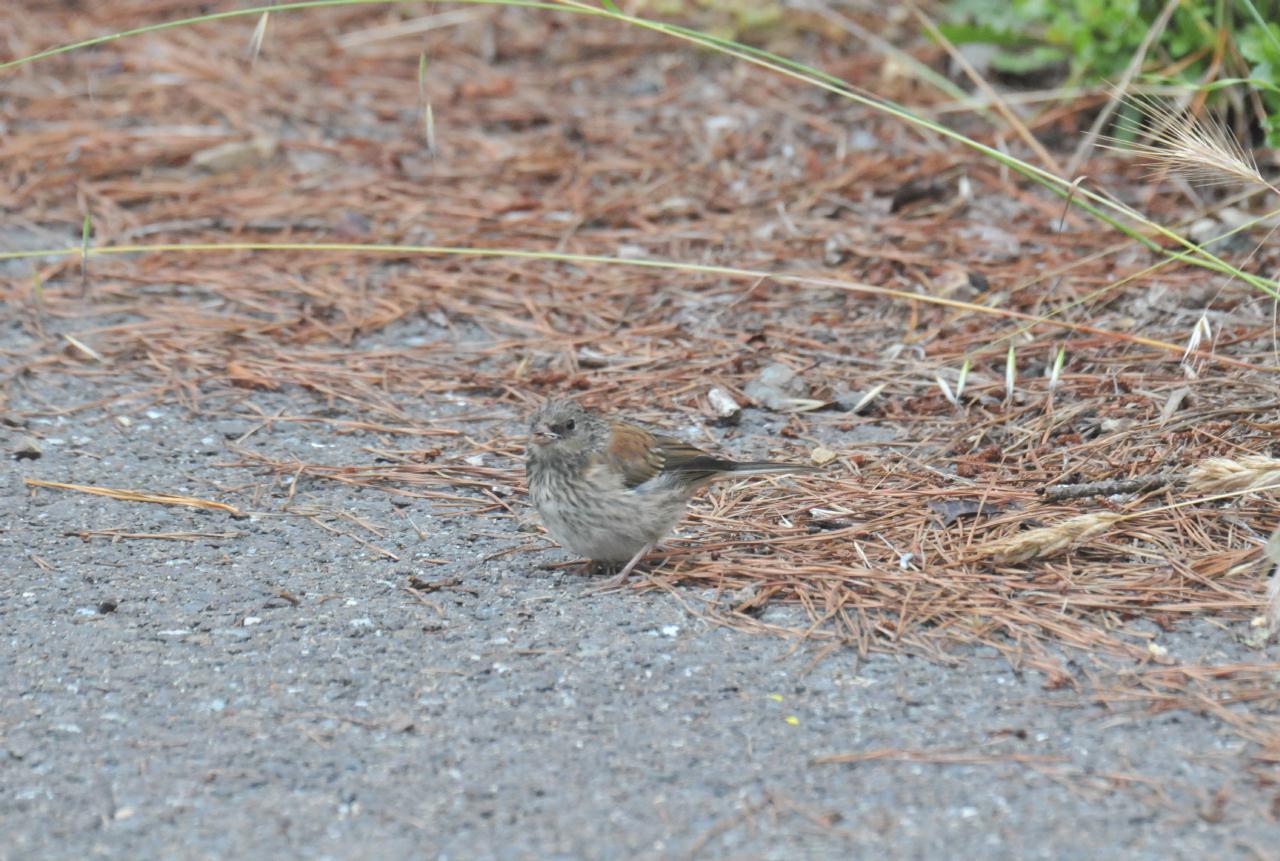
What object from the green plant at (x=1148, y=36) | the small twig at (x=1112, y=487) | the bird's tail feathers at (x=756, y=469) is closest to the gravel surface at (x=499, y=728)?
the bird's tail feathers at (x=756, y=469)

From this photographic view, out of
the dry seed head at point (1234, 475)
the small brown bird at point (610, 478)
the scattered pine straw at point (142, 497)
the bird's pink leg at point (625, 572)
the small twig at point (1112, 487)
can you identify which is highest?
the dry seed head at point (1234, 475)

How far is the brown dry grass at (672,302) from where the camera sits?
395cm

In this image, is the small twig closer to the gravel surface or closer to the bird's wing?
the gravel surface

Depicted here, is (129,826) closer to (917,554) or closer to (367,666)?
(367,666)

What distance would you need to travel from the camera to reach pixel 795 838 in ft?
9.29

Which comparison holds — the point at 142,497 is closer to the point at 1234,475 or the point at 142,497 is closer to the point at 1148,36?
the point at 1234,475

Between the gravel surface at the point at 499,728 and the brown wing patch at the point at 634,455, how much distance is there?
1.13 feet

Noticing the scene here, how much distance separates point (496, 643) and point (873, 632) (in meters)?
0.95

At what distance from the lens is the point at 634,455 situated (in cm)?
423

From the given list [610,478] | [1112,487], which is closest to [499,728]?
[610,478]

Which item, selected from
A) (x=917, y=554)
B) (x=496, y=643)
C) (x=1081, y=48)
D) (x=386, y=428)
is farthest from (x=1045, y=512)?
(x=1081, y=48)

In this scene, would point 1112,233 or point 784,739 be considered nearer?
point 784,739

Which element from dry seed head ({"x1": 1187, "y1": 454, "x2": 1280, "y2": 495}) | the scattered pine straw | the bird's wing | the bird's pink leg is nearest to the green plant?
dry seed head ({"x1": 1187, "y1": 454, "x2": 1280, "y2": 495})

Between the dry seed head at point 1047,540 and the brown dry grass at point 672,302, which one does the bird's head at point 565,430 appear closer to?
the brown dry grass at point 672,302
